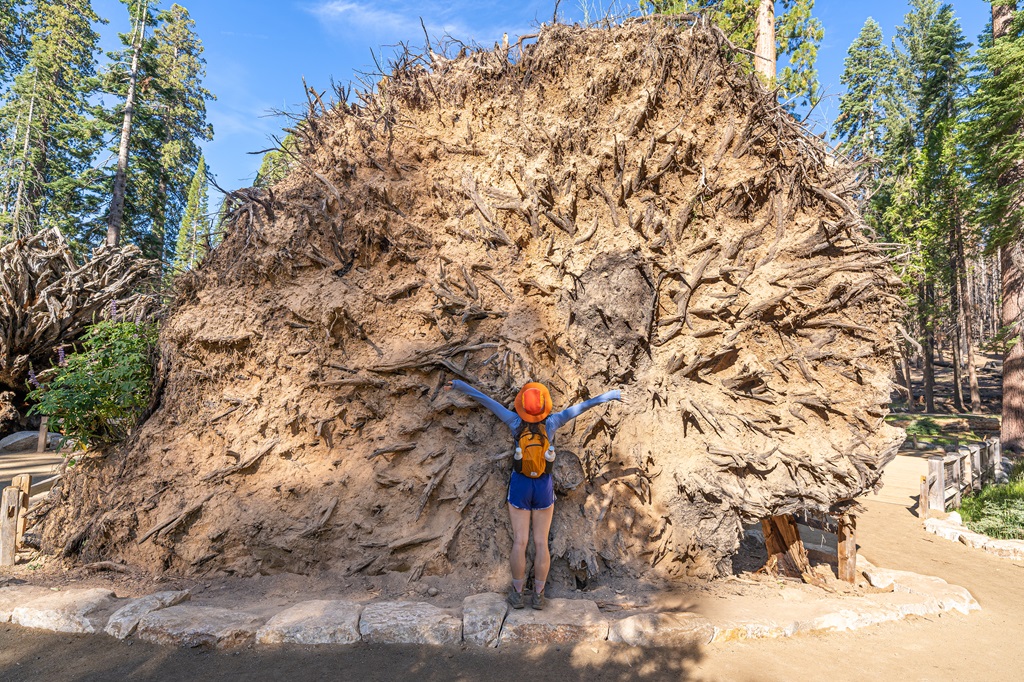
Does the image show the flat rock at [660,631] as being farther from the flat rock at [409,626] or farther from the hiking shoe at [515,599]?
the flat rock at [409,626]

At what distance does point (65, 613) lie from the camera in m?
3.58

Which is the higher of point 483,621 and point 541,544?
point 541,544

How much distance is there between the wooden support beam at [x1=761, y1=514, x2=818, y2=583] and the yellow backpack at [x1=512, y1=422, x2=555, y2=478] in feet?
9.60

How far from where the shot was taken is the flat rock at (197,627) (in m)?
3.37

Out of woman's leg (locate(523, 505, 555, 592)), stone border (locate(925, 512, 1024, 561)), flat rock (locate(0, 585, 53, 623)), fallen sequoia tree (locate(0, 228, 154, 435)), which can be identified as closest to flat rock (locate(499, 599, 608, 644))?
woman's leg (locate(523, 505, 555, 592))

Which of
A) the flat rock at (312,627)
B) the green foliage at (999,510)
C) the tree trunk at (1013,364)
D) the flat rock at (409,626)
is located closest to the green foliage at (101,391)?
the flat rock at (312,627)

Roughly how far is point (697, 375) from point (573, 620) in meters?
2.71

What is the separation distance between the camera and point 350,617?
3.57 meters

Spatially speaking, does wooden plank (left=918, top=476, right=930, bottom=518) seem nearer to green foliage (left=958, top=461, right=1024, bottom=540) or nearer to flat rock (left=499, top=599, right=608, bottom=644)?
green foliage (left=958, top=461, right=1024, bottom=540)

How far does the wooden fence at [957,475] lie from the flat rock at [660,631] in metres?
7.50

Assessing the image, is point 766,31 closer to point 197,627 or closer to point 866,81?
point 197,627

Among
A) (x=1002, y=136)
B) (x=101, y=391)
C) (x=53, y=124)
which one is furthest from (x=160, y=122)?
(x=1002, y=136)

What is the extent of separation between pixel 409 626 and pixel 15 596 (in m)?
3.29

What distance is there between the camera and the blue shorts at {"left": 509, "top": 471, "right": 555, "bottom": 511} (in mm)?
3721
